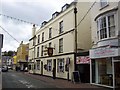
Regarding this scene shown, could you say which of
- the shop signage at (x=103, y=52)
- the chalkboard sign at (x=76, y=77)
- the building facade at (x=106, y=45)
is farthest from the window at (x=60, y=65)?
the shop signage at (x=103, y=52)

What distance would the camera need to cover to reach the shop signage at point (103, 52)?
18.5 meters

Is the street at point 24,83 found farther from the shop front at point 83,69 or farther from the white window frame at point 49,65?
the white window frame at point 49,65

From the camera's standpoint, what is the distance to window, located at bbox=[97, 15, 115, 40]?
19.8m

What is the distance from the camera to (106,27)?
66.7 ft

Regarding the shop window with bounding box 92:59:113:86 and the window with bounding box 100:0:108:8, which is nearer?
the shop window with bounding box 92:59:113:86

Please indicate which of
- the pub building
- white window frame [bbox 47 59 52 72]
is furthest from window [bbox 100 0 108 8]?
white window frame [bbox 47 59 52 72]

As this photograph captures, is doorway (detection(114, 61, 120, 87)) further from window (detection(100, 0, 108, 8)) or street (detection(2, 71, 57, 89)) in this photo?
street (detection(2, 71, 57, 89))

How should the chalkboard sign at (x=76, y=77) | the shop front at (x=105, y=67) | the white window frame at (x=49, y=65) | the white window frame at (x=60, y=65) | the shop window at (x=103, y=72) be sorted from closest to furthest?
the shop front at (x=105, y=67) < the shop window at (x=103, y=72) < the chalkboard sign at (x=76, y=77) < the white window frame at (x=60, y=65) < the white window frame at (x=49, y=65)

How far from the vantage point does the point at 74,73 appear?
80.3 ft

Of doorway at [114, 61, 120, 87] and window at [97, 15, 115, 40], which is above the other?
window at [97, 15, 115, 40]

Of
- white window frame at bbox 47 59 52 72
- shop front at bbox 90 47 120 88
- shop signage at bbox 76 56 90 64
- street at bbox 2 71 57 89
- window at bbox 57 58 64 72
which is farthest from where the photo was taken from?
white window frame at bbox 47 59 52 72

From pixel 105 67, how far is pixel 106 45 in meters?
2.19

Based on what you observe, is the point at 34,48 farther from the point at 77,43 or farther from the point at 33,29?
the point at 77,43

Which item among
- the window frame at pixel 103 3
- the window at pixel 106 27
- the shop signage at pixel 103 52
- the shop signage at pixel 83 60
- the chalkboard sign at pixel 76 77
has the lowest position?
the chalkboard sign at pixel 76 77
